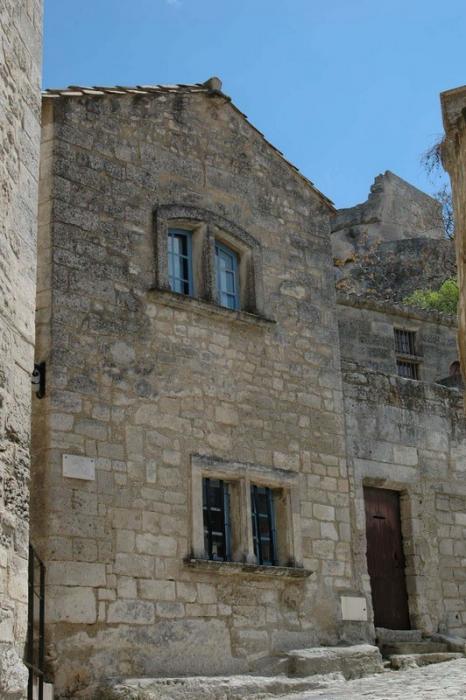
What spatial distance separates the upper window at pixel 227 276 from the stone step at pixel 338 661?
12.1 feet

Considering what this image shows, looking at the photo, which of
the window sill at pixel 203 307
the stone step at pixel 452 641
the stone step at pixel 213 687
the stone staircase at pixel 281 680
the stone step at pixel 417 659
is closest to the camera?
the stone step at pixel 213 687

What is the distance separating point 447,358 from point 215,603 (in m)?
7.60

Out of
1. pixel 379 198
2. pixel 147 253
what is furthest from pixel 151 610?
pixel 379 198

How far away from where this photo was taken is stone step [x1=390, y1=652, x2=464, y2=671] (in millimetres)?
11641

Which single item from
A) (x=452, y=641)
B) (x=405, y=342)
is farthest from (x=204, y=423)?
(x=405, y=342)

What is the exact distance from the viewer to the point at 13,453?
16.8 feet

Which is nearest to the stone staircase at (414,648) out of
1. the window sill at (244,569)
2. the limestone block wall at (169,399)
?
the limestone block wall at (169,399)

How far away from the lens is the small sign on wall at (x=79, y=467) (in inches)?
383

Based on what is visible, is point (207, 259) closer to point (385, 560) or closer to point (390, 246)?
point (385, 560)

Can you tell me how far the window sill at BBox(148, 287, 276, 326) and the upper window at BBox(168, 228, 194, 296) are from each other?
0.99 ft

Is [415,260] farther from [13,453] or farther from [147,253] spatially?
[13,453]

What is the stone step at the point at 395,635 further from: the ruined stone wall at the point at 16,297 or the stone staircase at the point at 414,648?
the ruined stone wall at the point at 16,297

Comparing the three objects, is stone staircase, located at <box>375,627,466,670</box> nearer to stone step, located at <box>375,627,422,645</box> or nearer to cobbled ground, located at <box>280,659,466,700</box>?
stone step, located at <box>375,627,422,645</box>

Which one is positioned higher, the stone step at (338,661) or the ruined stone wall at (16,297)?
the ruined stone wall at (16,297)
